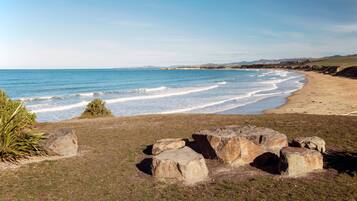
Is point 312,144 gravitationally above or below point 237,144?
below

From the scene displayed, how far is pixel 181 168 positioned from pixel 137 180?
1.15 metres

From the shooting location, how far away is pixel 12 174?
1005cm

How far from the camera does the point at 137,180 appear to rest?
957cm

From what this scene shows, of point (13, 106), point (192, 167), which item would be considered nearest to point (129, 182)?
point (192, 167)

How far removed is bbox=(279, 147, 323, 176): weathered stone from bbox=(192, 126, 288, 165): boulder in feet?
3.61

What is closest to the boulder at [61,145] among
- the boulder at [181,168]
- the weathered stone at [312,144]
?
the boulder at [181,168]

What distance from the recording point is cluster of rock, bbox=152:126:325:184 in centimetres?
953

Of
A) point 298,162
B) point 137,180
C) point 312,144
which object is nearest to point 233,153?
point 298,162

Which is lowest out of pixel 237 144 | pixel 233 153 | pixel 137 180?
pixel 137 180

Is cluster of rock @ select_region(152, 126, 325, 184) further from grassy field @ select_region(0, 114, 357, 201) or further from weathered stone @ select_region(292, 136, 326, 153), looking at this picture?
grassy field @ select_region(0, 114, 357, 201)

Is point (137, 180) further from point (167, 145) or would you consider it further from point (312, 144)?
point (312, 144)

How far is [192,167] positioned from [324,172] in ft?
11.0

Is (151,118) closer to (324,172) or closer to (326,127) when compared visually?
(326,127)

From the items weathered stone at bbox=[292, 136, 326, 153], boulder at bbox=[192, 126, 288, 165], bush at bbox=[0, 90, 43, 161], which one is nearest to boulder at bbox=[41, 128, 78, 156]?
bush at bbox=[0, 90, 43, 161]
